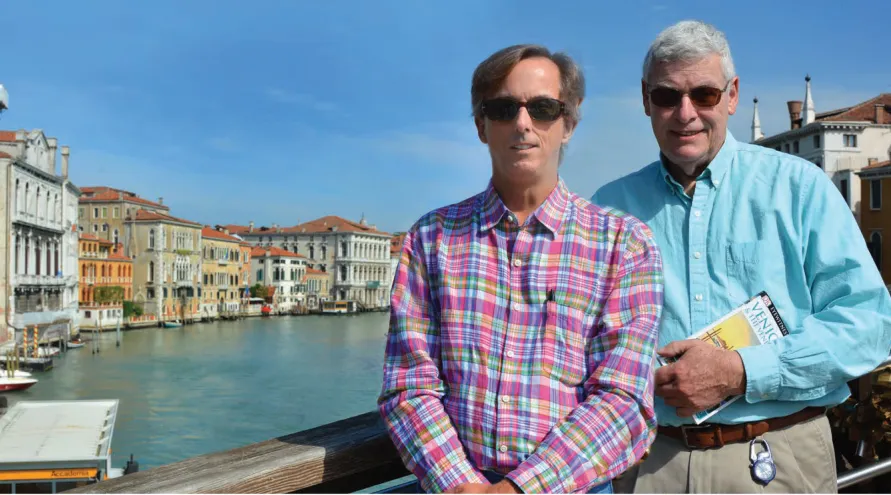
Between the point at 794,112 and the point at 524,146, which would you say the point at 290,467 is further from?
the point at 794,112

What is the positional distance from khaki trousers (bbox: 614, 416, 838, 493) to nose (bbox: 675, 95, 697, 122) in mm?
559

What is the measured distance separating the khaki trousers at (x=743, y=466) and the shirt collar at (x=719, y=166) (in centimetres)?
45

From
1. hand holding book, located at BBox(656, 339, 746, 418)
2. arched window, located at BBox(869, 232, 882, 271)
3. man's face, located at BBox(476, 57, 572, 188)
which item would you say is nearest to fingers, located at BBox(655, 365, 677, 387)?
hand holding book, located at BBox(656, 339, 746, 418)

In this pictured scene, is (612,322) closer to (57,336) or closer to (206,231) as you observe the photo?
(57,336)

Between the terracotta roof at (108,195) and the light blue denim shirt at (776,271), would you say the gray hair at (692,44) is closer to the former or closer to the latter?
the light blue denim shirt at (776,271)

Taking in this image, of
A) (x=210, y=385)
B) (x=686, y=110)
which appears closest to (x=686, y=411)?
(x=686, y=110)

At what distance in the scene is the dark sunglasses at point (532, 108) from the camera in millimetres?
1260

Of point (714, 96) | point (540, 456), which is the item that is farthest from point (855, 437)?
point (540, 456)

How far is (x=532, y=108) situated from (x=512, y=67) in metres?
0.07

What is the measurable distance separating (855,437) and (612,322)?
1.05 m

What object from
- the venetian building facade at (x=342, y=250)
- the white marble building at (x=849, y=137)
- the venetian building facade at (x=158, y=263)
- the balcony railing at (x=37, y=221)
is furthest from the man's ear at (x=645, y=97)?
the venetian building facade at (x=342, y=250)

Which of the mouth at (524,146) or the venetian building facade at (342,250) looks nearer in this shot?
the mouth at (524,146)

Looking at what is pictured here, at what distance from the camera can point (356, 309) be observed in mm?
59375

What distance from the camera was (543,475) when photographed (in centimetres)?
114
